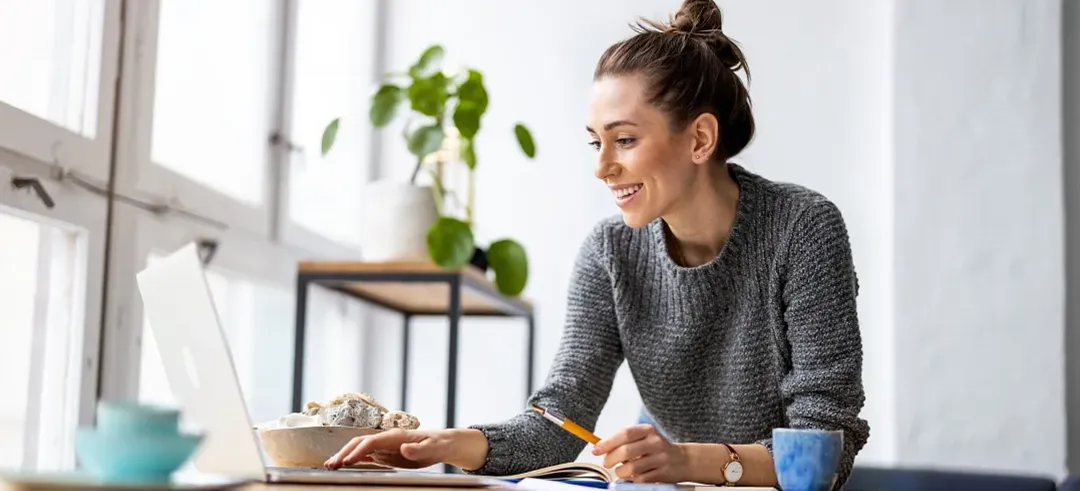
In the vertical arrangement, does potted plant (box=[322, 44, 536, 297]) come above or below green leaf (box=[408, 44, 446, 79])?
below

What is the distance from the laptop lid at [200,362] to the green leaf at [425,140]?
1460 mm

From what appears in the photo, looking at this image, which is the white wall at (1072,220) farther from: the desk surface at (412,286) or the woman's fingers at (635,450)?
the woman's fingers at (635,450)

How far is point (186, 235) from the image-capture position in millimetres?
2297

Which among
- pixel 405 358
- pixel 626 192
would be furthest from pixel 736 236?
pixel 405 358

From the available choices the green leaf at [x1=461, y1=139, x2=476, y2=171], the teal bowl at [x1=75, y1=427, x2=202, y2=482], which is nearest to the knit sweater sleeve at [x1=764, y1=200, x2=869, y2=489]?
the teal bowl at [x1=75, y1=427, x2=202, y2=482]

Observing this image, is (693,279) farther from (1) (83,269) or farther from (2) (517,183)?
(2) (517,183)

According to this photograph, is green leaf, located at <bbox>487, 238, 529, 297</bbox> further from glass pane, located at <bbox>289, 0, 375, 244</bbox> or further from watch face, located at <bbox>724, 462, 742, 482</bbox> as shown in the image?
watch face, located at <bbox>724, 462, 742, 482</bbox>

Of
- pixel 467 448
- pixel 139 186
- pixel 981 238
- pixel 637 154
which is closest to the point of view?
pixel 467 448

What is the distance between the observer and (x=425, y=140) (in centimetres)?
248

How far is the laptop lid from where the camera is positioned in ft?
3.05

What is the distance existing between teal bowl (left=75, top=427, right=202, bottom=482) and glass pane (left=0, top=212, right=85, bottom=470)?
1.12 m

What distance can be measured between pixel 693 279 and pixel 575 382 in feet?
0.73

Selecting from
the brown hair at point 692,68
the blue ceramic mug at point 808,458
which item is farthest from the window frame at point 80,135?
the blue ceramic mug at point 808,458

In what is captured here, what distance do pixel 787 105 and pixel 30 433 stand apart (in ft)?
7.23
